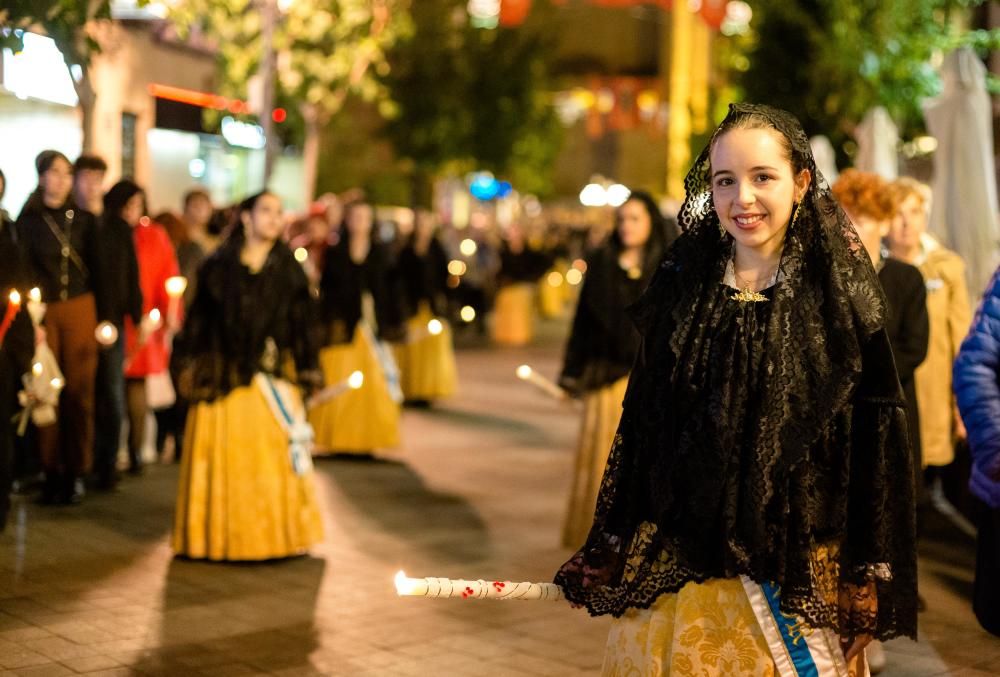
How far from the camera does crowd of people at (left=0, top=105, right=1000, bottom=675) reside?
4043 mm

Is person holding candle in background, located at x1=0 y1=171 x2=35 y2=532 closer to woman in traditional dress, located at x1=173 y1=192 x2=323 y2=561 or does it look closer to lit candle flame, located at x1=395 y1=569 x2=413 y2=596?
woman in traditional dress, located at x1=173 y1=192 x2=323 y2=561

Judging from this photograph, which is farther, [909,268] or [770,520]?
[909,268]

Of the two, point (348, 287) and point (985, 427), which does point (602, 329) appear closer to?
point (985, 427)

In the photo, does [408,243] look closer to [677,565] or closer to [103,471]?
[103,471]

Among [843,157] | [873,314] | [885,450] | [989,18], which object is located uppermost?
[989,18]

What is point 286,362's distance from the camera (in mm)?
9102

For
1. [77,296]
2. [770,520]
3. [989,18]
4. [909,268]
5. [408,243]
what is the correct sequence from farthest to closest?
[989,18] → [408,243] → [77,296] → [909,268] → [770,520]

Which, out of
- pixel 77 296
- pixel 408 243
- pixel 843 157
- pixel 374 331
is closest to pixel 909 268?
pixel 77 296

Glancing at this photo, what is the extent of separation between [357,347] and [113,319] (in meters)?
3.46

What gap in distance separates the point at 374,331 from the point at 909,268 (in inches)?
277

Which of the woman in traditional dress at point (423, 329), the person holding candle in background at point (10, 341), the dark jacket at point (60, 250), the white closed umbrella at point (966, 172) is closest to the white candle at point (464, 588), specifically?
the person holding candle in background at point (10, 341)

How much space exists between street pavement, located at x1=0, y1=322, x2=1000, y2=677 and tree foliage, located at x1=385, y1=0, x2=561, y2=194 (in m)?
23.6

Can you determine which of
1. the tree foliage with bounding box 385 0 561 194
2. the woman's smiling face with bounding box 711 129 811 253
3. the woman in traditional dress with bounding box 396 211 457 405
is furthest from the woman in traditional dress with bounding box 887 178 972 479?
the tree foliage with bounding box 385 0 561 194

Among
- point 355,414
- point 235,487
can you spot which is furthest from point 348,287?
point 235,487
